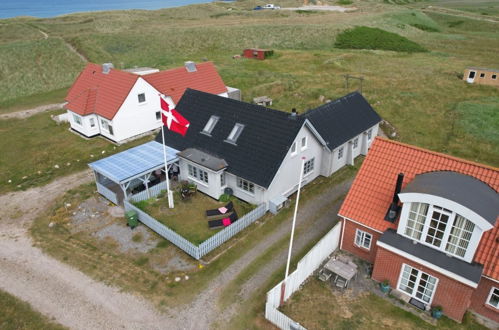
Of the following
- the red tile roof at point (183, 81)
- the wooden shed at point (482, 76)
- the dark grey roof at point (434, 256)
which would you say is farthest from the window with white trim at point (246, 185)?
the wooden shed at point (482, 76)

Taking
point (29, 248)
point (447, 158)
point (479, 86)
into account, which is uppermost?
point (447, 158)

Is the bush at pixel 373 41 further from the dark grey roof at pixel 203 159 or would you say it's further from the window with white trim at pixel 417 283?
the window with white trim at pixel 417 283

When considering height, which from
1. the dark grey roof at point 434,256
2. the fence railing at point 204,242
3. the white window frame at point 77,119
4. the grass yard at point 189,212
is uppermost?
the dark grey roof at point 434,256

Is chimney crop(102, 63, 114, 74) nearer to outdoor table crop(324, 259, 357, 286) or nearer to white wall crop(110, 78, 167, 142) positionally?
white wall crop(110, 78, 167, 142)

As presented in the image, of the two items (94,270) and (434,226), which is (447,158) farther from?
(94,270)

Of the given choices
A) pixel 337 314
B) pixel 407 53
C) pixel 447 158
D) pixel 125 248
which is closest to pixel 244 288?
pixel 337 314

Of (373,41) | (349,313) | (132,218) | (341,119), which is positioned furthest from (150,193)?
(373,41)
